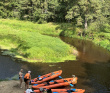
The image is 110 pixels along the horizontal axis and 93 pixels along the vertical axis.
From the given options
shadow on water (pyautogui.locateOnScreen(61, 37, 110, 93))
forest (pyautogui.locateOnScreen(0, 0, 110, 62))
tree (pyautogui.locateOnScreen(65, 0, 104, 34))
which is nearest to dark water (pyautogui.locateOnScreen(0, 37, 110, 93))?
shadow on water (pyautogui.locateOnScreen(61, 37, 110, 93))

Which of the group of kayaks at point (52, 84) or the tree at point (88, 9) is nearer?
the group of kayaks at point (52, 84)

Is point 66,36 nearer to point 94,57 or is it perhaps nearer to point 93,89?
point 94,57

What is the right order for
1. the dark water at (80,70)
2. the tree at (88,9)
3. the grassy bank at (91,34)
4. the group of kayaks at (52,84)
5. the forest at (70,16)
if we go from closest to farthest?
the group of kayaks at (52,84) → the dark water at (80,70) → the grassy bank at (91,34) → the tree at (88,9) → the forest at (70,16)

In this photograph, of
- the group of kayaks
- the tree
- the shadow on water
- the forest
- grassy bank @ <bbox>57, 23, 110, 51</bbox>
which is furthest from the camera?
the forest

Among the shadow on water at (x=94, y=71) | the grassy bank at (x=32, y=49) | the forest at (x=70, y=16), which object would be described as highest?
the forest at (x=70, y=16)

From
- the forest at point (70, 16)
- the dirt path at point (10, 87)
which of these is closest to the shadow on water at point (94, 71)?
the forest at point (70, 16)

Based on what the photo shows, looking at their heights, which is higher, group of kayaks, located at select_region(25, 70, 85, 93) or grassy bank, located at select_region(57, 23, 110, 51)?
grassy bank, located at select_region(57, 23, 110, 51)

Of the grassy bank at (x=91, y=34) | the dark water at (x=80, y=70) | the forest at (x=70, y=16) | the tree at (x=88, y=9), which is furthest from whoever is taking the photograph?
the forest at (x=70, y=16)

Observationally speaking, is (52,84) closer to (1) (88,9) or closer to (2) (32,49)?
(2) (32,49)

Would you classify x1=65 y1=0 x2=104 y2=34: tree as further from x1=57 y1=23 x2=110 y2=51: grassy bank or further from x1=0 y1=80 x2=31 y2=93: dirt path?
x1=0 y1=80 x2=31 y2=93: dirt path

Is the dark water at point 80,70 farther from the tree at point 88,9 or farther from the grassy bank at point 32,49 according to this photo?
the tree at point 88,9

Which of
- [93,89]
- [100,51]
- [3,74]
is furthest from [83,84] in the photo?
[100,51]

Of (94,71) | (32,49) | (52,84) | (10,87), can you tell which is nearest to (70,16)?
(32,49)

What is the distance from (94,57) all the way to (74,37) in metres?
18.0
